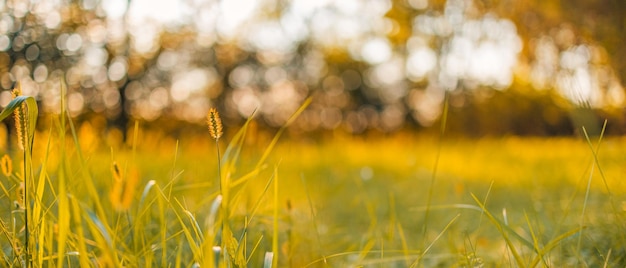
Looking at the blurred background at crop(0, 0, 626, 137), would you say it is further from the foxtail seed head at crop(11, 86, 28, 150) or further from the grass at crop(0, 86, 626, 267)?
the foxtail seed head at crop(11, 86, 28, 150)

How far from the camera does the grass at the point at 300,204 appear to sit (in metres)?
1.03

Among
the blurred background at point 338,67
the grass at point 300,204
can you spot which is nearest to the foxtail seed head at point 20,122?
the grass at point 300,204

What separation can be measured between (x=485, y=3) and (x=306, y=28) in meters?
5.67

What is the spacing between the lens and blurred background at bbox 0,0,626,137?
9305mm

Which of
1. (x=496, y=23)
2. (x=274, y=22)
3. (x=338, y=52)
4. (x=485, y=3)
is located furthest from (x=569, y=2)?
(x=338, y=52)

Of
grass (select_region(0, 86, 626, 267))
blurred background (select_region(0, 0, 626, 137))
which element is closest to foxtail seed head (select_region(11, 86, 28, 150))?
grass (select_region(0, 86, 626, 267))

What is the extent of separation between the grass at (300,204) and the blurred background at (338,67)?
2.95 metres

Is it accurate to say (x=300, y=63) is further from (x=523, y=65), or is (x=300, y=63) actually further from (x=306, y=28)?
(x=523, y=65)

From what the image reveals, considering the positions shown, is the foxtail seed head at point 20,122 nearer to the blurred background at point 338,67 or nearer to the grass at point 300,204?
the grass at point 300,204

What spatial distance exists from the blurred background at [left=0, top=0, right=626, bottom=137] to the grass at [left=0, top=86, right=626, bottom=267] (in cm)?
295

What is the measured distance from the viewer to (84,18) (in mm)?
5312

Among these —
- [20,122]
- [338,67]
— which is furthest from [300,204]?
[338,67]

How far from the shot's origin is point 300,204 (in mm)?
3279

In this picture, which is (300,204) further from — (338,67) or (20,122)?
(338,67)
